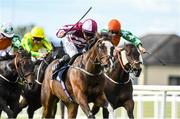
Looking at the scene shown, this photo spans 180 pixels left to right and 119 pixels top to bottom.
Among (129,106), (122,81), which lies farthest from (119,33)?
(129,106)

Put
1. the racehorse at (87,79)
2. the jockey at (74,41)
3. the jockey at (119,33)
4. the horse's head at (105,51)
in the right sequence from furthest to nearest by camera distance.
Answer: the jockey at (119,33) → the jockey at (74,41) → the racehorse at (87,79) → the horse's head at (105,51)

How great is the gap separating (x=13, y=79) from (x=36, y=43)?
5.33 ft

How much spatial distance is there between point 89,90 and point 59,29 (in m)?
1.96

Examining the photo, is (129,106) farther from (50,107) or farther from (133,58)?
(50,107)

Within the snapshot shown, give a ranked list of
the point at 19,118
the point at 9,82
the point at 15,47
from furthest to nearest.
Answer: the point at 19,118 → the point at 15,47 → the point at 9,82

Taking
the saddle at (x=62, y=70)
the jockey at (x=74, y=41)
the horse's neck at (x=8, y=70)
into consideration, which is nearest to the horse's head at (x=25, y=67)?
the horse's neck at (x=8, y=70)

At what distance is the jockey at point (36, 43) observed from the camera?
1298 cm

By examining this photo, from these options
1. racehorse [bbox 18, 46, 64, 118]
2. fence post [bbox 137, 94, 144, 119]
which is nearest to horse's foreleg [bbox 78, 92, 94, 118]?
racehorse [bbox 18, 46, 64, 118]

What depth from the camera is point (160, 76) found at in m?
51.5

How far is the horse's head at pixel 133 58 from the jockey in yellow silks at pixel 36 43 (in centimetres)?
199

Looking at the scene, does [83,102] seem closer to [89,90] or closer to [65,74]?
[89,90]

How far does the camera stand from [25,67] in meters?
11.3

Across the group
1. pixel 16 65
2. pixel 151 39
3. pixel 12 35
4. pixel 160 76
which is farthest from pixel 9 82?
Result: pixel 151 39

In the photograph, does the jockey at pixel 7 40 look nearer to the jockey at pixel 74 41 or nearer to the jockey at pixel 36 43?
the jockey at pixel 36 43
